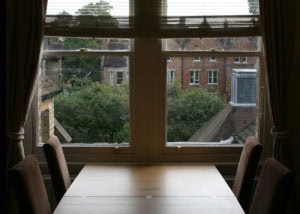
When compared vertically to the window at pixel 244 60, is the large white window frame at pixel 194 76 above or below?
below

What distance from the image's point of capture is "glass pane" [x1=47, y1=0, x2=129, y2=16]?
3.62 metres

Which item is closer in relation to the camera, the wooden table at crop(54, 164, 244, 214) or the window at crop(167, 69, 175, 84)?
the wooden table at crop(54, 164, 244, 214)

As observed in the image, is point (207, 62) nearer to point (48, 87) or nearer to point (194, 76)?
point (194, 76)

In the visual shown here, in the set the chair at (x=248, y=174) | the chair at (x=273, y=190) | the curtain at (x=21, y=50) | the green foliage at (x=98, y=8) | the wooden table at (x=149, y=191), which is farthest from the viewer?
the green foliage at (x=98, y=8)

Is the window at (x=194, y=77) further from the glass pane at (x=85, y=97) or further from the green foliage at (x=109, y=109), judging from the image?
the glass pane at (x=85, y=97)

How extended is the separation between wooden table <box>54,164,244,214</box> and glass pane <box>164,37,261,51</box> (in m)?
0.87

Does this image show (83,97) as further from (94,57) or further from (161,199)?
(161,199)

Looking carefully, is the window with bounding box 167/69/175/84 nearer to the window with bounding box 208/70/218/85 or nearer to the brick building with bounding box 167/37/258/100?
the brick building with bounding box 167/37/258/100

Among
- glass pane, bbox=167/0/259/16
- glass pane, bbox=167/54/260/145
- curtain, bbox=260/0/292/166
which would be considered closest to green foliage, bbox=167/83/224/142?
glass pane, bbox=167/54/260/145

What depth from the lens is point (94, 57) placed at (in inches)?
146

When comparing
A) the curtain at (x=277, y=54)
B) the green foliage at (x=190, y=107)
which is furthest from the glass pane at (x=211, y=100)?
the curtain at (x=277, y=54)

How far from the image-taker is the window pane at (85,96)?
3.71 meters

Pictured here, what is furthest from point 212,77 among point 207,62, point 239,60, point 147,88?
point 147,88

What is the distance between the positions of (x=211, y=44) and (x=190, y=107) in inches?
19.5
